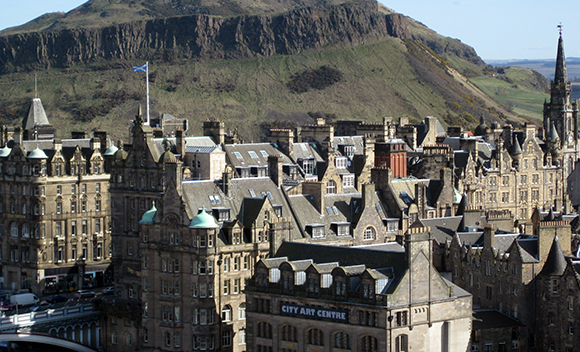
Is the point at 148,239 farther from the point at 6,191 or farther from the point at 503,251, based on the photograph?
the point at 6,191

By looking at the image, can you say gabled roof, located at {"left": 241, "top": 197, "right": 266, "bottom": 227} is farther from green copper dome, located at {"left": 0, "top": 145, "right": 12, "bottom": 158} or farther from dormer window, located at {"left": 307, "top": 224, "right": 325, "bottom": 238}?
green copper dome, located at {"left": 0, "top": 145, "right": 12, "bottom": 158}

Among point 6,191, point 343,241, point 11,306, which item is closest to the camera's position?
point 343,241

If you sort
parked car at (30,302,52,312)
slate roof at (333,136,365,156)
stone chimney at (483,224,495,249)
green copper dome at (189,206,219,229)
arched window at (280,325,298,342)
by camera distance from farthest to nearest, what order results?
slate roof at (333,136,365,156) < parked car at (30,302,52,312) < stone chimney at (483,224,495,249) < green copper dome at (189,206,219,229) < arched window at (280,325,298,342)

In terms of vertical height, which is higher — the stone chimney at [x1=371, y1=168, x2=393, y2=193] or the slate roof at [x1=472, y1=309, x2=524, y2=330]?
the stone chimney at [x1=371, y1=168, x2=393, y2=193]

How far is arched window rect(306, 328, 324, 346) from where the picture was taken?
343 feet

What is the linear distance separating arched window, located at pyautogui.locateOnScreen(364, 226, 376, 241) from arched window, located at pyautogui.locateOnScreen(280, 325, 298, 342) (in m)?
21.6

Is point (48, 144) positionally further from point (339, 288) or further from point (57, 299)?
point (339, 288)

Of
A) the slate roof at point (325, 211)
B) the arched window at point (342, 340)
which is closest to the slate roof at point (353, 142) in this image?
the slate roof at point (325, 211)

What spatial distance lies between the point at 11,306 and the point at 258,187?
3356 cm

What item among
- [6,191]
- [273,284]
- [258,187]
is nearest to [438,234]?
[258,187]

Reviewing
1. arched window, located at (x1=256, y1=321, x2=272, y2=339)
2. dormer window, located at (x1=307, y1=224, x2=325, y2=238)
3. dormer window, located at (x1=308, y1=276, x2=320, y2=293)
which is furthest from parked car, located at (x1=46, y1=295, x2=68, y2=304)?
dormer window, located at (x1=308, y1=276, x2=320, y2=293)

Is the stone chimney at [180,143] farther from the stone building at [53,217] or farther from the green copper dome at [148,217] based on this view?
the green copper dome at [148,217]

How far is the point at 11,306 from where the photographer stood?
13750 cm

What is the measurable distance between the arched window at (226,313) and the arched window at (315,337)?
42.4 ft
